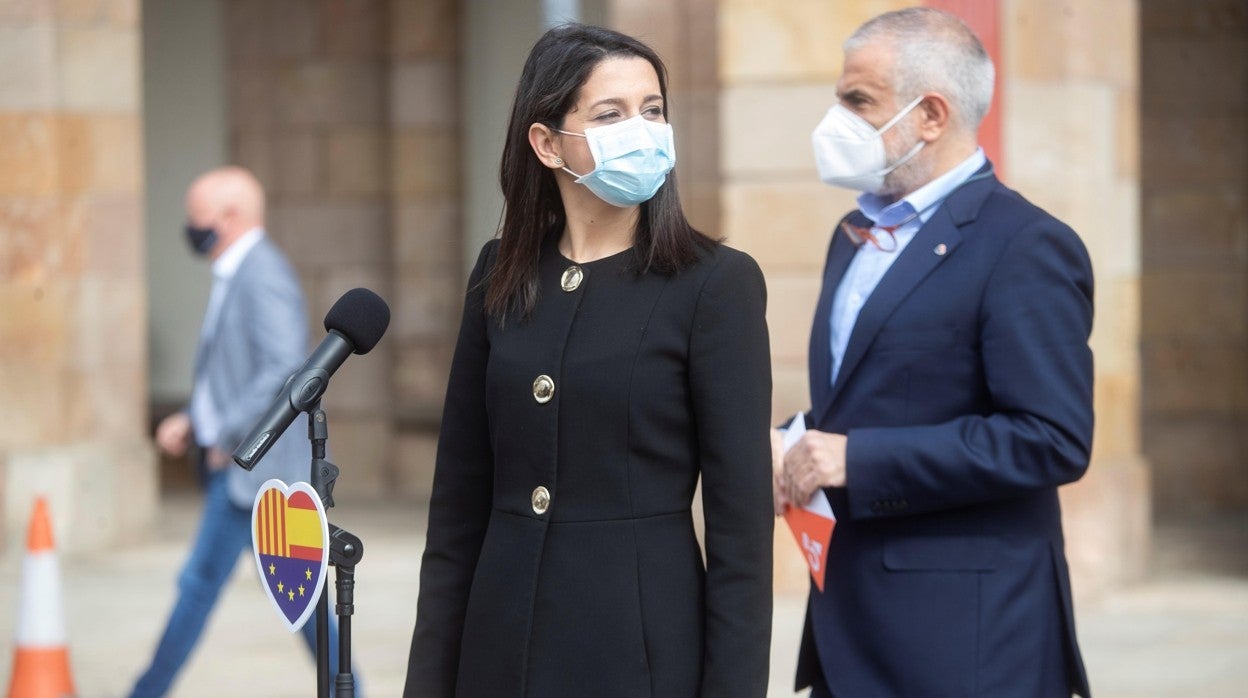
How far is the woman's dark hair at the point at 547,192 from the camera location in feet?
9.64

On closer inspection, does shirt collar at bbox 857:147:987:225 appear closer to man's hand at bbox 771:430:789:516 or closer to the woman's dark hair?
man's hand at bbox 771:430:789:516

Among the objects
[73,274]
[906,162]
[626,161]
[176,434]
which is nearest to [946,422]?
[906,162]

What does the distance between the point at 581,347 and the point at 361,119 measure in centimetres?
1009

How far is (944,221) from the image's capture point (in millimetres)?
3375

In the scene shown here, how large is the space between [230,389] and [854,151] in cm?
316

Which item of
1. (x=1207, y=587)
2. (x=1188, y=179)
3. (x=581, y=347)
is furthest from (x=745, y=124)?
(x=581, y=347)

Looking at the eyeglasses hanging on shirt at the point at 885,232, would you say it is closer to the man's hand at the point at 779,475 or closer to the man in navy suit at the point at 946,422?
the man in navy suit at the point at 946,422

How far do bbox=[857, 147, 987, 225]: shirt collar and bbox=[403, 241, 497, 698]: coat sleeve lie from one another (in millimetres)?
864

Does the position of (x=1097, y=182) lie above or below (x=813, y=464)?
above

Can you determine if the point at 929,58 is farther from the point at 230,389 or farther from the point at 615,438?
the point at 230,389

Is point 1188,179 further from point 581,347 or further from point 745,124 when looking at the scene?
point 581,347

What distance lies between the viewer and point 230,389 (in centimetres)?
617

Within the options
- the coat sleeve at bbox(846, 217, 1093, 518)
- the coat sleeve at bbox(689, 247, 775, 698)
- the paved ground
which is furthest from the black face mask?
the coat sleeve at bbox(689, 247, 775, 698)

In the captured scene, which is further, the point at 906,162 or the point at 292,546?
the point at 906,162
